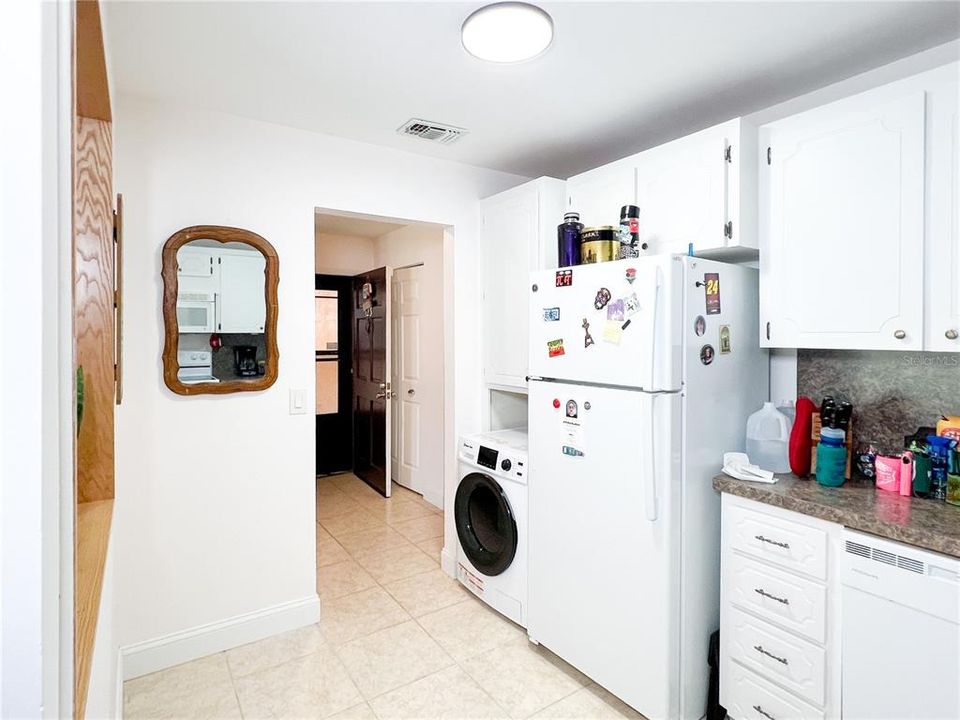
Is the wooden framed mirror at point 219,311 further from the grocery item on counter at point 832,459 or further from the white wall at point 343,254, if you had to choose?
the white wall at point 343,254

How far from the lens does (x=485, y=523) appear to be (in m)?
2.85

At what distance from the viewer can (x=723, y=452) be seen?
210 cm

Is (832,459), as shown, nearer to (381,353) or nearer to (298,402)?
(298,402)

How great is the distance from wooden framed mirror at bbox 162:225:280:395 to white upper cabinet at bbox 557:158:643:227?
153 centimetres

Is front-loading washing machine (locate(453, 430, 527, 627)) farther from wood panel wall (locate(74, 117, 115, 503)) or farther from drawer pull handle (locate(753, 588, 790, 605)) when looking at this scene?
wood panel wall (locate(74, 117, 115, 503))

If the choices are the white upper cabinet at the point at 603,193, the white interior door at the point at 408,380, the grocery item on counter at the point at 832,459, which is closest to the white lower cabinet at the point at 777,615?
the grocery item on counter at the point at 832,459

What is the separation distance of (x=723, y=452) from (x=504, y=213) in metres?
1.67

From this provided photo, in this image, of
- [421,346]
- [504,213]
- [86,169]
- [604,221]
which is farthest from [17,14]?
[421,346]

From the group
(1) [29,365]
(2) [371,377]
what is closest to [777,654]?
(1) [29,365]

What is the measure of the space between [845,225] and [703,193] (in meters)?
0.52

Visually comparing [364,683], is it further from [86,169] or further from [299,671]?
[86,169]

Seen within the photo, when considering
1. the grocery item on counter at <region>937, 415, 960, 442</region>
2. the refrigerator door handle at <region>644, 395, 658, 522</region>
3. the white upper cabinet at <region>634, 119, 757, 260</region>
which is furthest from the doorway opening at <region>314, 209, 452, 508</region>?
the grocery item on counter at <region>937, 415, 960, 442</region>

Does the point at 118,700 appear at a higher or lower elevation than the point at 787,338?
lower

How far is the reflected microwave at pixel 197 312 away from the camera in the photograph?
2.30 m
